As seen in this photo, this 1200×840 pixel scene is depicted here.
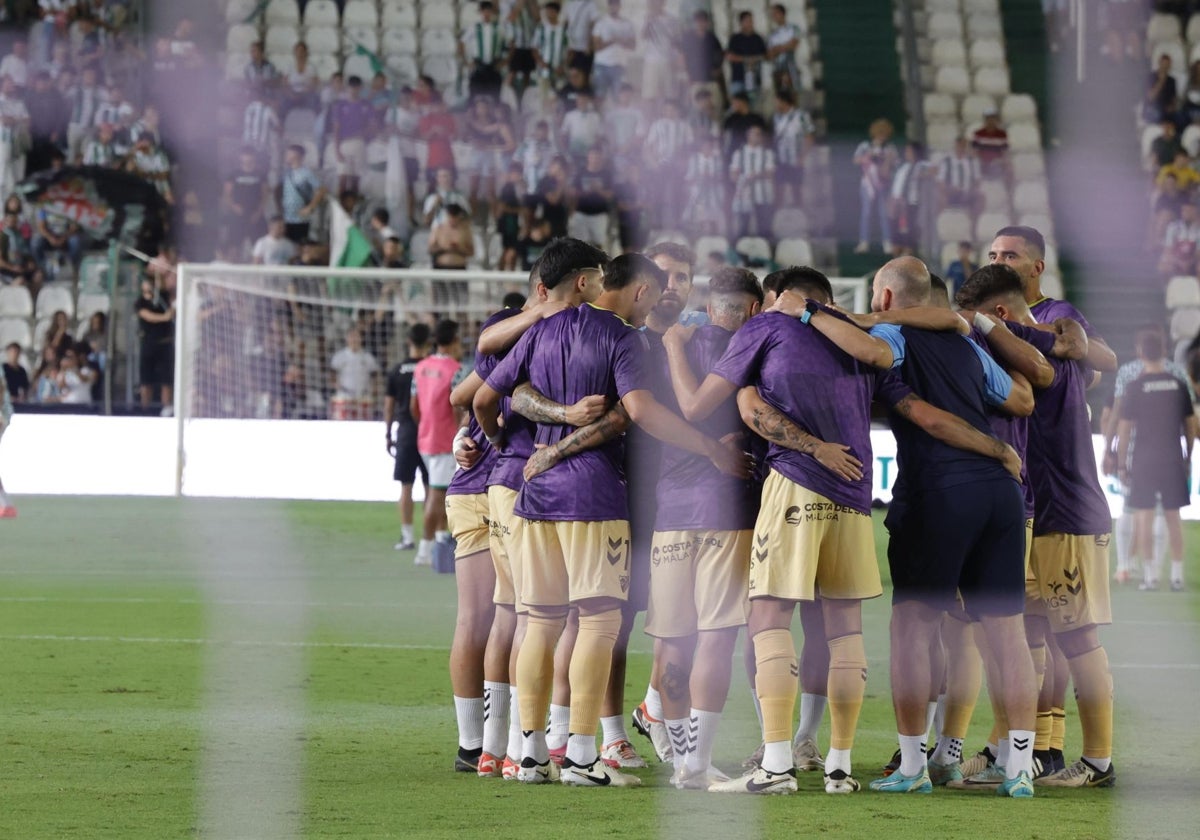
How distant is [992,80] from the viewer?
12.7 meters

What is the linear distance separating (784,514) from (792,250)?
9.16 meters

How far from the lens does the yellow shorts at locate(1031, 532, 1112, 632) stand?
4234 millimetres

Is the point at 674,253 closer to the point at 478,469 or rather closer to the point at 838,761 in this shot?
Answer: the point at 478,469

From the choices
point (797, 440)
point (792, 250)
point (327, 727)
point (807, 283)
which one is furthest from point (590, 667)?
point (792, 250)

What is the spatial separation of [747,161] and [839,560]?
9044 mm

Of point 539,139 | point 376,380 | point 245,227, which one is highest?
point 539,139

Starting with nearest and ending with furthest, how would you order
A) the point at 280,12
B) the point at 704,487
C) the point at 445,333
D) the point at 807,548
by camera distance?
the point at 807,548 → the point at 704,487 → the point at 445,333 → the point at 280,12

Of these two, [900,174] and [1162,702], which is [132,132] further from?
[900,174]

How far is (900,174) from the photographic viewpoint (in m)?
12.1

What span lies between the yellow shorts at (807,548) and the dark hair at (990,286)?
0.66 metres

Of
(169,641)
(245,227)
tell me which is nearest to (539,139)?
(245,227)

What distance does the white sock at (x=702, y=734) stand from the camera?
397cm

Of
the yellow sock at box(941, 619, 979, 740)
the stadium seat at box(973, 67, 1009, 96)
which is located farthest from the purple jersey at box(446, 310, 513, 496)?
the stadium seat at box(973, 67, 1009, 96)

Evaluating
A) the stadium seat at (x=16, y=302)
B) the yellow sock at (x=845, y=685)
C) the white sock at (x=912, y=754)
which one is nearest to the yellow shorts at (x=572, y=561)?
the yellow sock at (x=845, y=685)
